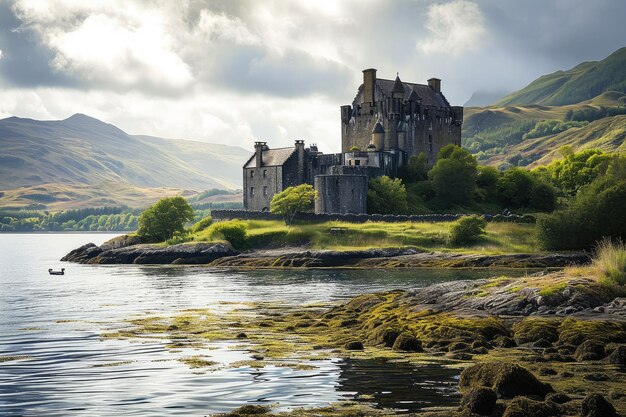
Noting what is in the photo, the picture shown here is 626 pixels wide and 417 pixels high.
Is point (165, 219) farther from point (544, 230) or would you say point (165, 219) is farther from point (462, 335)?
point (462, 335)

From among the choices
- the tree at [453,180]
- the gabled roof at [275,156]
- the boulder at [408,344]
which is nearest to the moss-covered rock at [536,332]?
the boulder at [408,344]

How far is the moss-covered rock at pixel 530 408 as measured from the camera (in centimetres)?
1892

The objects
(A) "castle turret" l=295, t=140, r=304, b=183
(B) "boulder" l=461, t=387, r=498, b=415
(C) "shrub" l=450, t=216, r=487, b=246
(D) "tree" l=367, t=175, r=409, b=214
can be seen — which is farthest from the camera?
(A) "castle turret" l=295, t=140, r=304, b=183

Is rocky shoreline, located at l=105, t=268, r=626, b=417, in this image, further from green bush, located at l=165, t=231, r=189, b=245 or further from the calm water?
A: green bush, located at l=165, t=231, r=189, b=245

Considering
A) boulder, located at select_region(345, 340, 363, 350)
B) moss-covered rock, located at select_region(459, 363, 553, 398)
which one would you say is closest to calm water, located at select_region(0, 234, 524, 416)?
moss-covered rock, located at select_region(459, 363, 553, 398)

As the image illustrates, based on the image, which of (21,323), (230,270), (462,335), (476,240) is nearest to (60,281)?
(230,270)

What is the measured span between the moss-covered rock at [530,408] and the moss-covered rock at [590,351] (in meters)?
6.95

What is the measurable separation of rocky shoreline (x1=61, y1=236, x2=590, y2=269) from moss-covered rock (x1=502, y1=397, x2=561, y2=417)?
180ft

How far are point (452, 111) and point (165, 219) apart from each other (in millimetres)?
51724

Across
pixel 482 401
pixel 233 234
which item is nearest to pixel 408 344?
pixel 482 401

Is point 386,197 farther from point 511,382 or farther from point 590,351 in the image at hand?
point 511,382

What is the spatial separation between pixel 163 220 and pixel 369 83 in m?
39.0

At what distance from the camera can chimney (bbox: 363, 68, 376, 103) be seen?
408 ft

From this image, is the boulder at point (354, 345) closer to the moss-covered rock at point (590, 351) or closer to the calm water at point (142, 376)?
the calm water at point (142, 376)
